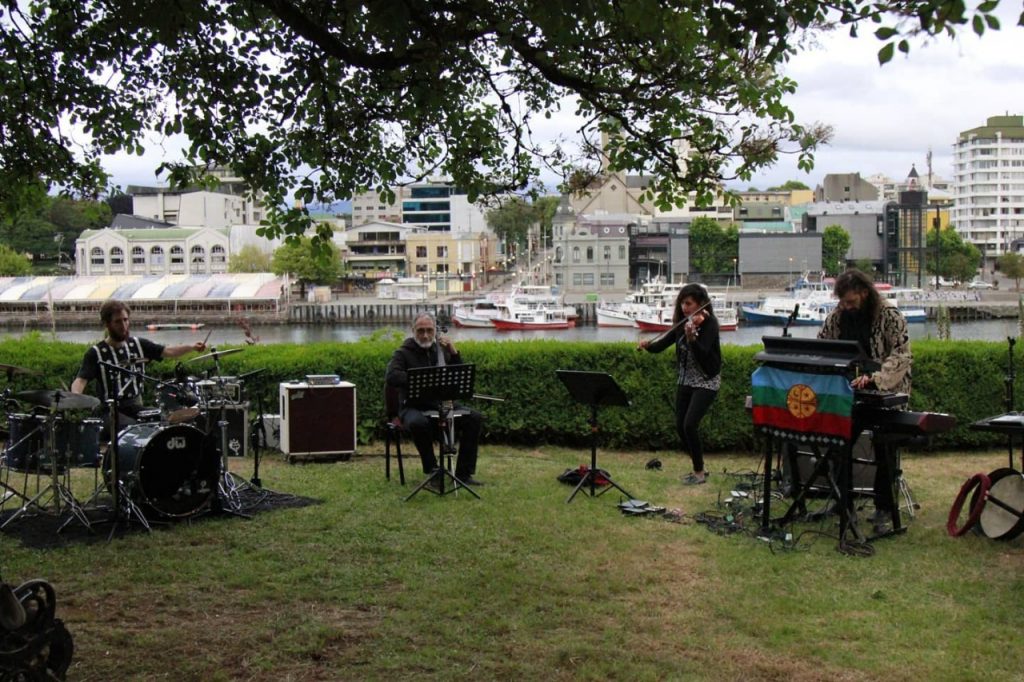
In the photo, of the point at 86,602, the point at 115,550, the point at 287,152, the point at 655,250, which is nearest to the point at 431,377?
the point at 287,152

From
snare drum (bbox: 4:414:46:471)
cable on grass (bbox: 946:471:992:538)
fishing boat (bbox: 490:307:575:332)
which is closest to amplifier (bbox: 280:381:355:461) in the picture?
snare drum (bbox: 4:414:46:471)

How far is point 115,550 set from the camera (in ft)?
20.1

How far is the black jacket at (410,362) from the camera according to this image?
7.98 meters

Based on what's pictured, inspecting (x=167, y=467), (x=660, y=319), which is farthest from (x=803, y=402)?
(x=660, y=319)

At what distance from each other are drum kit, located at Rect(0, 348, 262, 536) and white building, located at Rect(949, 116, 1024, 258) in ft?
444

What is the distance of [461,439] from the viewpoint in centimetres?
819

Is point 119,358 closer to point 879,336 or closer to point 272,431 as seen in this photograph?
point 272,431

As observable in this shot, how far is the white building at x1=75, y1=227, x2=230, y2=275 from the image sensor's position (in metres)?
88.6

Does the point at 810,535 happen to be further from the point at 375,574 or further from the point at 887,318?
the point at 375,574

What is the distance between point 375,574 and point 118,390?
2955 mm

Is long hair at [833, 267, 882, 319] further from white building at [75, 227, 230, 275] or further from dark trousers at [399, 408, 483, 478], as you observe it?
white building at [75, 227, 230, 275]

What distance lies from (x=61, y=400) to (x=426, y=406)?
2796 mm

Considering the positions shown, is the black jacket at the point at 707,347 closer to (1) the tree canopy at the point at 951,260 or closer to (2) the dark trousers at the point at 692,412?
(2) the dark trousers at the point at 692,412

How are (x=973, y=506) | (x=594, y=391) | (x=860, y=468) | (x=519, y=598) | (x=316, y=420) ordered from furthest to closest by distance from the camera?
(x=316, y=420) < (x=594, y=391) < (x=860, y=468) < (x=973, y=506) < (x=519, y=598)
